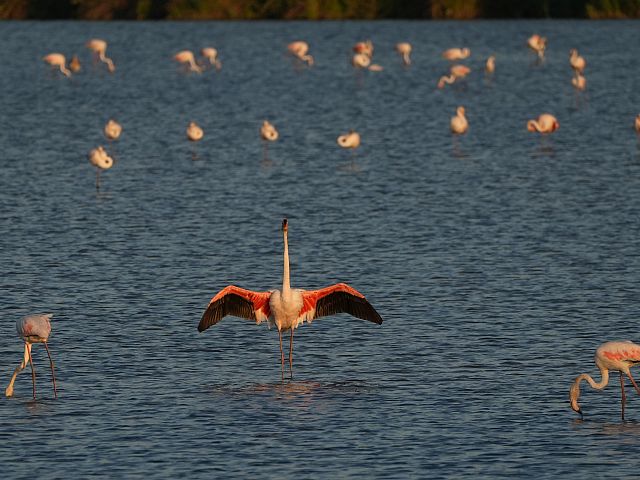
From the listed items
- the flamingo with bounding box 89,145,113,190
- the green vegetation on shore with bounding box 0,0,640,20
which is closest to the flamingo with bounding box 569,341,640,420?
the flamingo with bounding box 89,145,113,190

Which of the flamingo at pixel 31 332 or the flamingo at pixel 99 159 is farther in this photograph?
the flamingo at pixel 99 159

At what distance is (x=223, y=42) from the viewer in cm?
9356

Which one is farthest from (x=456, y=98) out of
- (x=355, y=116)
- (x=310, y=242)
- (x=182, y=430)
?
(x=182, y=430)

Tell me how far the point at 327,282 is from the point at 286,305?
19.4 ft

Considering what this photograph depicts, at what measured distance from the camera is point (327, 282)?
27844 mm

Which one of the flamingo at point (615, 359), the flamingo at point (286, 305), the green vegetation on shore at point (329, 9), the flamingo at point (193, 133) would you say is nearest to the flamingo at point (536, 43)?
the green vegetation on shore at point (329, 9)

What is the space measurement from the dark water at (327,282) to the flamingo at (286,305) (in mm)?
705

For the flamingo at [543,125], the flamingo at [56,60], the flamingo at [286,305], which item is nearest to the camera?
the flamingo at [286,305]

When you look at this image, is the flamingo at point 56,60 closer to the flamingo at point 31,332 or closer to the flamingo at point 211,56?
the flamingo at point 211,56

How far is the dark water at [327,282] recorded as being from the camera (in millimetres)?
18969

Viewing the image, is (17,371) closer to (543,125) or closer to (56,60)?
(543,125)

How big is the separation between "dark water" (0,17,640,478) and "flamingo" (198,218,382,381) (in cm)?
70

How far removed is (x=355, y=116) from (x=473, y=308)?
3033 centimetres

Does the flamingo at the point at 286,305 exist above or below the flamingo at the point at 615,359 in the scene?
above
